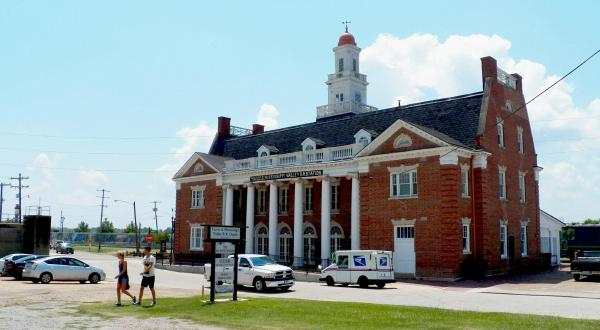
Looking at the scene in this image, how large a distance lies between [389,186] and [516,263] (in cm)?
1067

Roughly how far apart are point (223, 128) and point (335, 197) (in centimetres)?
1900

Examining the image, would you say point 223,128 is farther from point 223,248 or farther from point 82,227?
point 82,227

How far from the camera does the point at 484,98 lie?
118ft

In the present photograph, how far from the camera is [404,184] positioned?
34.8m

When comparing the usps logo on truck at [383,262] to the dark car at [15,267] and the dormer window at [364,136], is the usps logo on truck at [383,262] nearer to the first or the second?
the dormer window at [364,136]

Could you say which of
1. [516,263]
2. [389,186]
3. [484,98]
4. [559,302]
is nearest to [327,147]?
[389,186]

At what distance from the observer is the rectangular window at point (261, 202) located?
4588cm

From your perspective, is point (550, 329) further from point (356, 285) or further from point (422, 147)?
point (422, 147)

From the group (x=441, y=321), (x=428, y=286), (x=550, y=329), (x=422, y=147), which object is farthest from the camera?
(x=422, y=147)

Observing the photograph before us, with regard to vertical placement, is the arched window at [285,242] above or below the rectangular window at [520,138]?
below

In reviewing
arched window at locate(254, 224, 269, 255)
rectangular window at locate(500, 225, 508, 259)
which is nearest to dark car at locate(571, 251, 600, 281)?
rectangular window at locate(500, 225, 508, 259)

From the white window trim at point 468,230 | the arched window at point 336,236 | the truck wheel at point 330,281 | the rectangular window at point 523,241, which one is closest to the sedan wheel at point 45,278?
the truck wheel at point 330,281

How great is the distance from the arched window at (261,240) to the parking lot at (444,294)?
43.9 feet

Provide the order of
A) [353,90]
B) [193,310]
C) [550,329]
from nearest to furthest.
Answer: [550,329] → [193,310] → [353,90]
